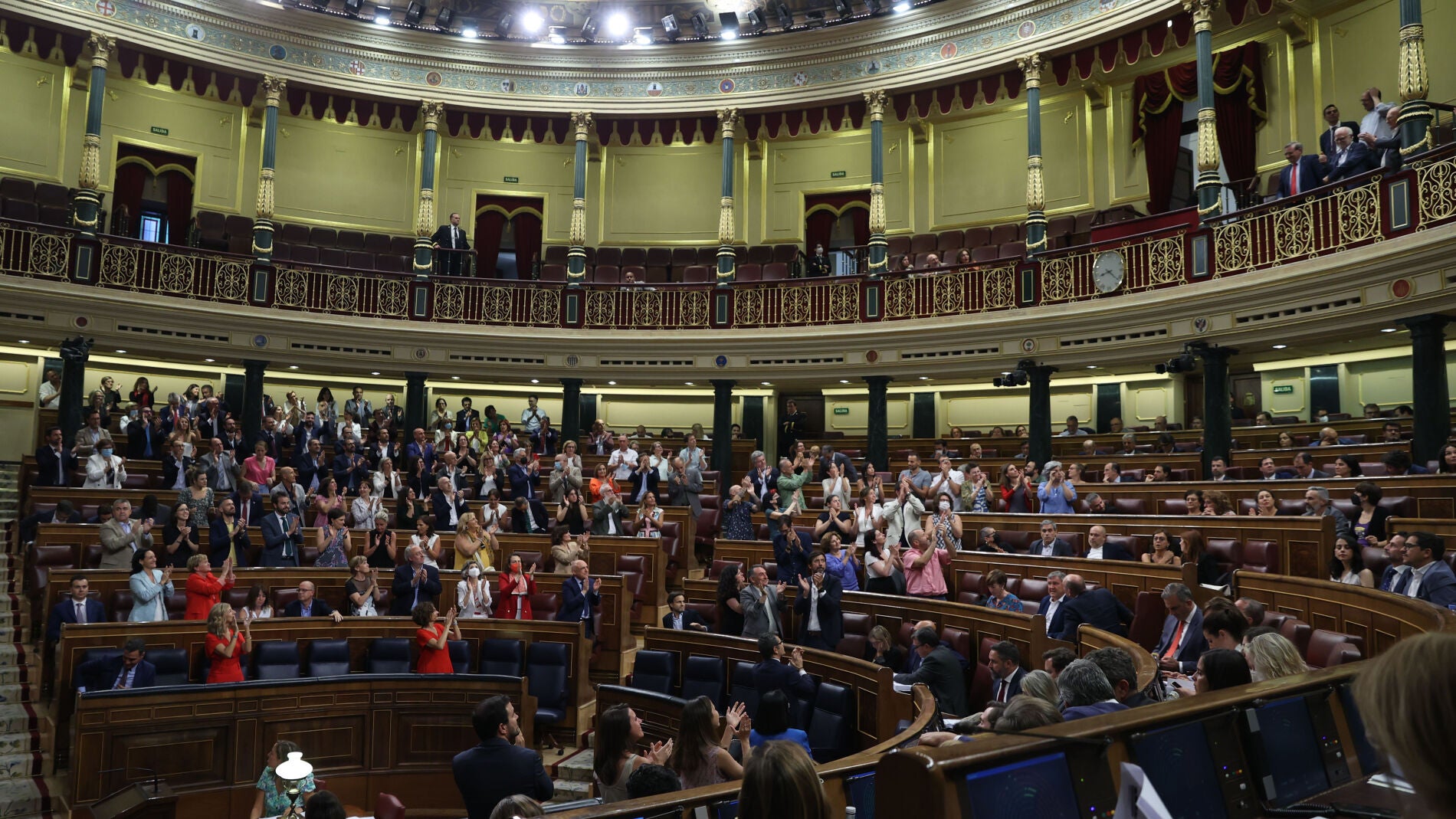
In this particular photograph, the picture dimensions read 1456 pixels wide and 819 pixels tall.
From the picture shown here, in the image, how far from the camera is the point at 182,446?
11.6m

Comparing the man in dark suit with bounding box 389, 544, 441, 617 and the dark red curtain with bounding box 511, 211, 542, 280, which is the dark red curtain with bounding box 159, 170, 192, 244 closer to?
the dark red curtain with bounding box 511, 211, 542, 280

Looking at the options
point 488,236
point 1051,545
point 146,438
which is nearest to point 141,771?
point 1051,545

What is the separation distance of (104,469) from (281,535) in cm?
364

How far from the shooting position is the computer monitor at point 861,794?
2859mm

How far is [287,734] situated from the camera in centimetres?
697

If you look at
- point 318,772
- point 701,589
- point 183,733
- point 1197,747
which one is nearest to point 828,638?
point 701,589

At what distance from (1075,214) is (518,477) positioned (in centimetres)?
1005

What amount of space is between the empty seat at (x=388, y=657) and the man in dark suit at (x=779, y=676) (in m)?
3.19

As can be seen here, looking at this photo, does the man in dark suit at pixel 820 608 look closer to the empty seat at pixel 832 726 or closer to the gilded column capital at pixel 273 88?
the empty seat at pixel 832 726

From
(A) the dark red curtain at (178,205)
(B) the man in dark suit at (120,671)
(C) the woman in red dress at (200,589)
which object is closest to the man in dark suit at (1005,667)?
(B) the man in dark suit at (120,671)

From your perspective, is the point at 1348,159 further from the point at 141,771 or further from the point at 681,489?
the point at 141,771

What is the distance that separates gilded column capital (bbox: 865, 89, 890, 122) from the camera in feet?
53.0

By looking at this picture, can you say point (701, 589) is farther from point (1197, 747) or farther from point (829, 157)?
point (829, 157)

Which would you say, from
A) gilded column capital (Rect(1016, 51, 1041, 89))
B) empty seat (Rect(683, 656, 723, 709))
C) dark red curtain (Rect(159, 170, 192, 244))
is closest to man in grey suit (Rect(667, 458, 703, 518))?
empty seat (Rect(683, 656, 723, 709))
